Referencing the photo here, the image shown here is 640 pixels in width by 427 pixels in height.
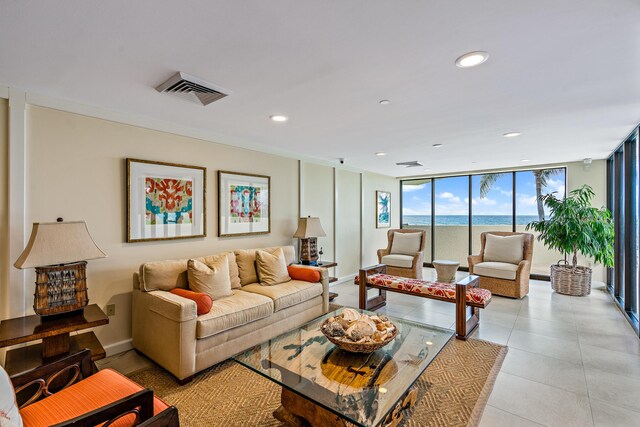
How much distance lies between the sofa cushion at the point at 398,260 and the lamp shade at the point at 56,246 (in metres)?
4.72

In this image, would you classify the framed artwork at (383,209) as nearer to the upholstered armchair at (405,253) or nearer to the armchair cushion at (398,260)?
the upholstered armchair at (405,253)

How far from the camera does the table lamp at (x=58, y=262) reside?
2027 millimetres

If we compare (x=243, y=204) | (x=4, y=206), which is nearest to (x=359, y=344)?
(x=243, y=204)

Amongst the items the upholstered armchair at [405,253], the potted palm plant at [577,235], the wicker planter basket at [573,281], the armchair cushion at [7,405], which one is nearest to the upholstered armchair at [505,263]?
the potted palm plant at [577,235]

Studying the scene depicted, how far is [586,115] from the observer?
2.89 metres

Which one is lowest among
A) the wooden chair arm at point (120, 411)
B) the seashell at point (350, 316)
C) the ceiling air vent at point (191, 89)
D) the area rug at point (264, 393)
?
the area rug at point (264, 393)

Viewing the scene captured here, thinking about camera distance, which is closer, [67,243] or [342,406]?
[342,406]

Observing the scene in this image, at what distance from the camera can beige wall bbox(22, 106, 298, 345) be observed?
244 centimetres

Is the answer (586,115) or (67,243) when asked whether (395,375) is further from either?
(586,115)

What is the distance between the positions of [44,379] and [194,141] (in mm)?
2515

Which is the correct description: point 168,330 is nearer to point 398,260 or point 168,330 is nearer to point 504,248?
point 398,260

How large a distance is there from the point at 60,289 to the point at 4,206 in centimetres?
79

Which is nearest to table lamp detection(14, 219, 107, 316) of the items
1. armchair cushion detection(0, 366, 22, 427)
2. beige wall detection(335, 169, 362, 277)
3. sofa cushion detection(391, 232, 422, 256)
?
armchair cushion detection(0, 366, 22, 427)

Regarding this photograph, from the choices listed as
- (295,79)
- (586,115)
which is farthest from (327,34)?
(586,115)
